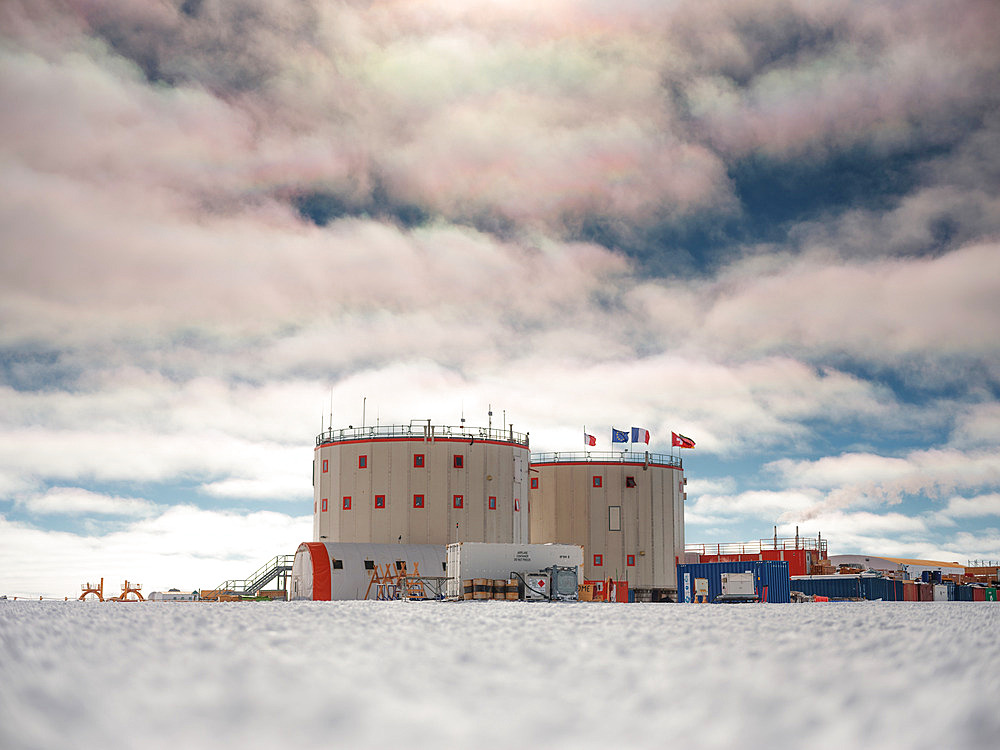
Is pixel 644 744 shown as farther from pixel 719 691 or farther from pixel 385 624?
pixel 385 624

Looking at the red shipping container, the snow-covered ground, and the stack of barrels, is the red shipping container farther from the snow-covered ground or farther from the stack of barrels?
the snow-covered ground

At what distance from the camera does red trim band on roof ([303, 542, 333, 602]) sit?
61.8 meters

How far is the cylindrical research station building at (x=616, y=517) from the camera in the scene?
8175cm

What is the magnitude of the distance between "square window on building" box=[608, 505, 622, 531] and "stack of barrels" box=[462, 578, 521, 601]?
97.8 feet

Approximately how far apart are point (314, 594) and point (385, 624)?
2065 inches

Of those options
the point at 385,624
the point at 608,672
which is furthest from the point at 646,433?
the point at 608,672

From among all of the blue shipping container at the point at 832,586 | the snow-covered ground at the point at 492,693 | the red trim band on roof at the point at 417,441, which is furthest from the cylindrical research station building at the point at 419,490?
the snow-covered ground at the point at 492,693

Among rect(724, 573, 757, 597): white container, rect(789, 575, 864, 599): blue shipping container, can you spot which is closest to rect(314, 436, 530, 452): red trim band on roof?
rect(724, 573, 757, 597): white container

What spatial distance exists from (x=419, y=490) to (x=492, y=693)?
208 feet

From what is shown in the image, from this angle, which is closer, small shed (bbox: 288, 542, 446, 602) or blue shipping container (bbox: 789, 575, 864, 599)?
small shed (bbox: 288, 542, 446, 602)

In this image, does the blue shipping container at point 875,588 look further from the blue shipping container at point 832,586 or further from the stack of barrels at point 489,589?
the stack of barrels at point 489,589

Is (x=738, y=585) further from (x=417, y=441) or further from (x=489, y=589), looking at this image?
(x=417, y=441)

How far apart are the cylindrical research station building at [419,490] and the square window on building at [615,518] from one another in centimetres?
1294

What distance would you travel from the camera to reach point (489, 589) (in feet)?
171
